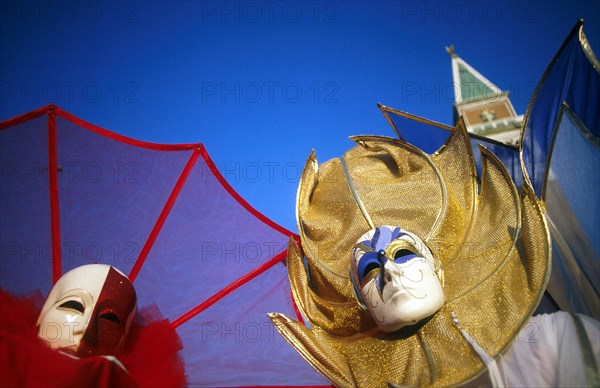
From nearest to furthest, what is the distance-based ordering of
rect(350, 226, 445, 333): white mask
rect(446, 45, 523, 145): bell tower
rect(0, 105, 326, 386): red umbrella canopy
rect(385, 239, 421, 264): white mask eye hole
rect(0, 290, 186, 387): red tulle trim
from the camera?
rect(0, 290, 186, 387): red tulle trim → rect(350, 226, 445, 333): white mask → rect(385, 239, 421, 264): white mask eye hole → rect(0, 105, 326, 386): red umbrella canopy → rect(446, 45, 523, 145): bell tower

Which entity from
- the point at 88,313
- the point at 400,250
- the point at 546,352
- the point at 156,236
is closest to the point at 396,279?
the point at 400,250

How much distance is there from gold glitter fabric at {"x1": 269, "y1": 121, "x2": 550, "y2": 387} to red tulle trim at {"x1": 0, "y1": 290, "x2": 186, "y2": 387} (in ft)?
2.67

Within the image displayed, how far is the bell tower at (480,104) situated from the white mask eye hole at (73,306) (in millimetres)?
27351

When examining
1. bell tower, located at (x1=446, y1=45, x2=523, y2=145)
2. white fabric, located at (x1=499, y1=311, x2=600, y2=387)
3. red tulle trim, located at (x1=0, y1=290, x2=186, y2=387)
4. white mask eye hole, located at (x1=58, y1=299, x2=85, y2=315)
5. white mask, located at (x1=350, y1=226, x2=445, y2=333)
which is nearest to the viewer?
red tulle trim, located at (x1=0, y1=290, x2=186, y2=387)

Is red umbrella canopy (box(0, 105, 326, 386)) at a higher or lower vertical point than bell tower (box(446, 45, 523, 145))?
lower

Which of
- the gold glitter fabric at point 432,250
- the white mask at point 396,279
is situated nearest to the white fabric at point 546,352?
the gold glitter fabric at point 432,250

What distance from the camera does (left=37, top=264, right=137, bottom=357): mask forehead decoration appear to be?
8.76ft

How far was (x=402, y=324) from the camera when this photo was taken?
2.72 metres

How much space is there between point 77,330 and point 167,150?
175 centimetres

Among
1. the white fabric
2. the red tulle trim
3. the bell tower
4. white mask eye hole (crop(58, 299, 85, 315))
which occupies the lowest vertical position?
the white fabric

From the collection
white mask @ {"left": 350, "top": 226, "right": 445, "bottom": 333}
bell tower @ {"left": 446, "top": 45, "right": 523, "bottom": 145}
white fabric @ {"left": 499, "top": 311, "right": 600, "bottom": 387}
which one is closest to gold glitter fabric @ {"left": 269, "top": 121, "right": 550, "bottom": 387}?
white fabric @ {"left": 499, "top": 311, "right": 600, "bottom": 387}

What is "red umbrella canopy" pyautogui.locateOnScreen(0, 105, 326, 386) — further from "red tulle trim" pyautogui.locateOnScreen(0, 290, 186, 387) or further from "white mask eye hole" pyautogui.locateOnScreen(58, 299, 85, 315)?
"white mask eye hole" pyautogui.locateOnScreen(58, 299, 85, 315)

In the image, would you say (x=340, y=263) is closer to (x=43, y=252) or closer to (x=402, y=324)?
(x=402, y=324)

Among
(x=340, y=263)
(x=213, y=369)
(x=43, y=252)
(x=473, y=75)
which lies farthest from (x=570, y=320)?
(x=473, y=75)
